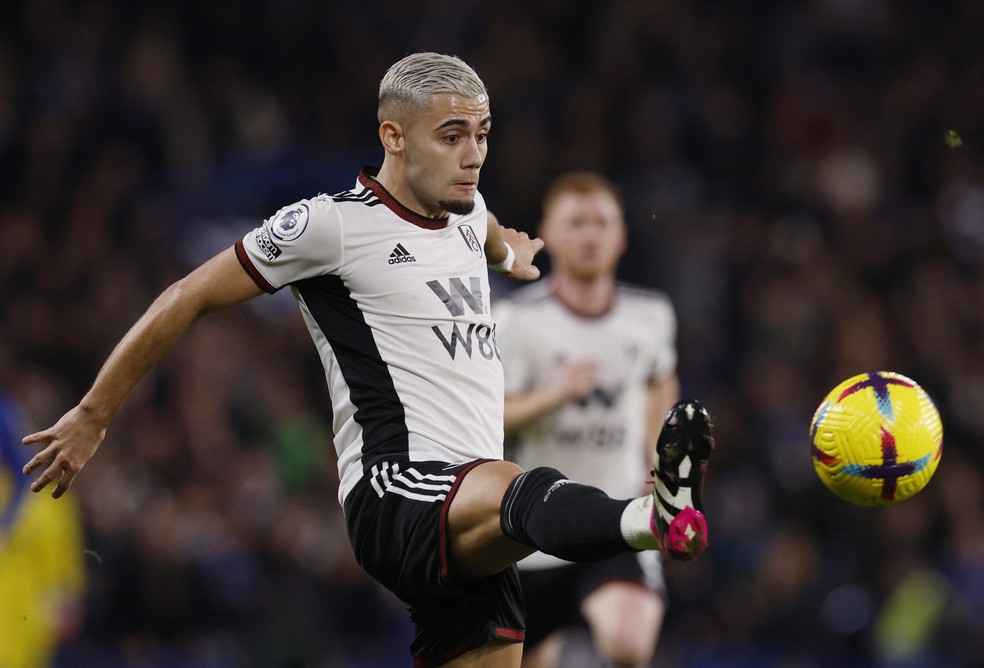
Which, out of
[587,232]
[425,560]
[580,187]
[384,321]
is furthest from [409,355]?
[580,187]

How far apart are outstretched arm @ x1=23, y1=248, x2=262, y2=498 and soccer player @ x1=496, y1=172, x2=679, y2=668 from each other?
2.31m

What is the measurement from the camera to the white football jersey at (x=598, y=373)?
633cm

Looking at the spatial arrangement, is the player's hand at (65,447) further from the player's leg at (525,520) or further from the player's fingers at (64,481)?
the player's leg at (525,520)

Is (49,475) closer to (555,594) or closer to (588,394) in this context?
(555,594)

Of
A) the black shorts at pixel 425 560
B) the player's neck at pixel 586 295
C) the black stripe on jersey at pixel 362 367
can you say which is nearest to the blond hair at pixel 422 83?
the black stripe on jersey at pixel 362 367

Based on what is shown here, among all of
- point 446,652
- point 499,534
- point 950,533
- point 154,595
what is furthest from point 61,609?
point 950,533

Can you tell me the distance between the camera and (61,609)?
7.50 meters

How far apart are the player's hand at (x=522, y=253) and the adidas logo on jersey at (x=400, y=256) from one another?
2.43 feet

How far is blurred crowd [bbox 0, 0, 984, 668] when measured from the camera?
8703 millimetres

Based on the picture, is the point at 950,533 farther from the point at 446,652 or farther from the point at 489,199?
the point at 446,652

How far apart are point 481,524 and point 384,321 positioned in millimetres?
755

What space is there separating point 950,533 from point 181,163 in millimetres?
6389

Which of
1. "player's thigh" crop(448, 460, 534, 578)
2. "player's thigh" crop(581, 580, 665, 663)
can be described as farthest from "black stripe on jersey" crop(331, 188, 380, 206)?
"player's thigh" crop(581, 580, 665, 663)

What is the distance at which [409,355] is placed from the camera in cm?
429
